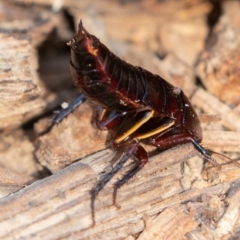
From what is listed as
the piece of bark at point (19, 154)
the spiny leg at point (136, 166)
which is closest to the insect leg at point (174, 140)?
the spiny leg at point (136, 166)

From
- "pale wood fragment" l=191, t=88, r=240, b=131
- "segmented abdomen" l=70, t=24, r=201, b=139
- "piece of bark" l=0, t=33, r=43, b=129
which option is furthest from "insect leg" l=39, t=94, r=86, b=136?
"pale wood fragment" l=191, t=88, r=240, b=131

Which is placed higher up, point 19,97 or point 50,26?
point 50,26

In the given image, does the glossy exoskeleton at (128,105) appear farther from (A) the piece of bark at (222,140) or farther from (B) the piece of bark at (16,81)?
(B) the piece of bark at (16,81)

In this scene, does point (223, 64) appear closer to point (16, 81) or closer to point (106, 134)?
point (106, 134)

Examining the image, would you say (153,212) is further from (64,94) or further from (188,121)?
(64,94)

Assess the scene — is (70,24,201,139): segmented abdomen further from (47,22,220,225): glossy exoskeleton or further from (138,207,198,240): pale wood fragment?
(138,207,198,240): pale wood fragment

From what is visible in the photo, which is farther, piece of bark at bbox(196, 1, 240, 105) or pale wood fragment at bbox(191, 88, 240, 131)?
piece of bark at bbox(196, 1, 240, 105)

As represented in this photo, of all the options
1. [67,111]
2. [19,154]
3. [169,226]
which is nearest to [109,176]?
[169,226]

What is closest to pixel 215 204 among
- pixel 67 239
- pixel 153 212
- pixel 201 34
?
pixel 153 212
